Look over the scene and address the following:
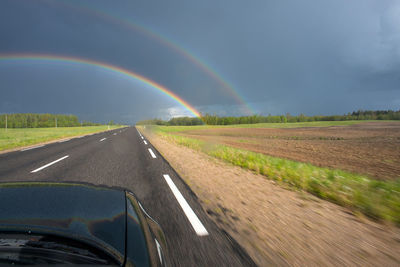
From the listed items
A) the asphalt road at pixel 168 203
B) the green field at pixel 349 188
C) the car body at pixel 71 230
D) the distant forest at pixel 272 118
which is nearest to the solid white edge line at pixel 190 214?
the asphalt road at pixel 168 203

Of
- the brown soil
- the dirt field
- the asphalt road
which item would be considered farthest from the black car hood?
the dirt field

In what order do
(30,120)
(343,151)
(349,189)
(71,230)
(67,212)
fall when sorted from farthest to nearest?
(30,120), (343,151), (349,189), (67,212), (71,230)

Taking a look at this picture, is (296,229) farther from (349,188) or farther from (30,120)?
(30,120)

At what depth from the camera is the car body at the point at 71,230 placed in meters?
0.95

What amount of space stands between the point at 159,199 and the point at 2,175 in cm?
454

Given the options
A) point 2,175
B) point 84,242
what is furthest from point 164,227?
point 2,175

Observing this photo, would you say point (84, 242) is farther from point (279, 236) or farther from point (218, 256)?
point (279, 236)

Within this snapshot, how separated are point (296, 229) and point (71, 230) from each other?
2.62 m

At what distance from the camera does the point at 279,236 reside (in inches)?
88.9

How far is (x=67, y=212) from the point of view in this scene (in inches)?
51.9

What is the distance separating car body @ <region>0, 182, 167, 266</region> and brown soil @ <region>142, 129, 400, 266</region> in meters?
1.40

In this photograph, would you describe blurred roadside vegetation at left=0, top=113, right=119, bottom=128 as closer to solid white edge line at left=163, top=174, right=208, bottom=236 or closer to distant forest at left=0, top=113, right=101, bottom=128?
distant forest at left=0, top=113, right=101, bottom=128

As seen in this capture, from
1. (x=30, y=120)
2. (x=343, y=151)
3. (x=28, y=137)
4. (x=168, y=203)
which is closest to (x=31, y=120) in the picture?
(x=30, y=120)

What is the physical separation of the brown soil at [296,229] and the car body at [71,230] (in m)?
1.40
